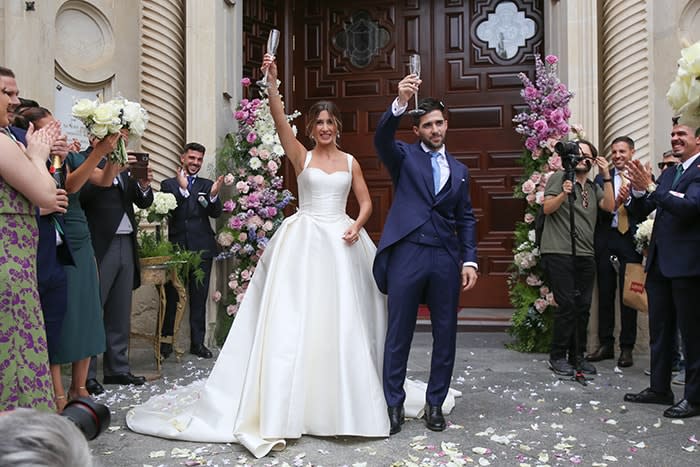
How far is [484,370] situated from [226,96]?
3.76 metres

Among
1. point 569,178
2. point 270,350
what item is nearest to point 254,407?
point 270,350

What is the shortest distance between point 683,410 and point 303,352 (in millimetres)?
2360

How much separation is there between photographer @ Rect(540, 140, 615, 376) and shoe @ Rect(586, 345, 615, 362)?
1.33ft

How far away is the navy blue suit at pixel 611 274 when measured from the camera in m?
6.04

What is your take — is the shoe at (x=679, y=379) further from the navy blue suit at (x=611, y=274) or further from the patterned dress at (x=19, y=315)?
the patterned dress at (x=19, y=315)

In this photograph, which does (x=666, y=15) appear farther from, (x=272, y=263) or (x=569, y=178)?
(x=272, y=263)

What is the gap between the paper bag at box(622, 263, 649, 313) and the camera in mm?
5395

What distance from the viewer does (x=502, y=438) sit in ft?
12.8

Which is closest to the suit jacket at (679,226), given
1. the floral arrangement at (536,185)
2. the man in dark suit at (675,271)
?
the man in dark suit at (675,271)

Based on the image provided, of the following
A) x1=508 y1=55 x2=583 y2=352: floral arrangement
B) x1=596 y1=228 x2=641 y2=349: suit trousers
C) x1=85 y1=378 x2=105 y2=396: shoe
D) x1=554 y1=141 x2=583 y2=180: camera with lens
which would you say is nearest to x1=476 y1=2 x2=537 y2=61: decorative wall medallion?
x1=508 y1=55 x2=583 y2=352: floral arrangement

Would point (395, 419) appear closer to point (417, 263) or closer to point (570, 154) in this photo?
point (417, 263)

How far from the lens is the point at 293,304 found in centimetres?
412

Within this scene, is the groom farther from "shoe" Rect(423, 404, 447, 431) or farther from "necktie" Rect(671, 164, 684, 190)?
"necktie" Rect(671, 164, 684, 190)

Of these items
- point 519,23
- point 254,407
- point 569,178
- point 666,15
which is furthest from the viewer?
point 519,23
